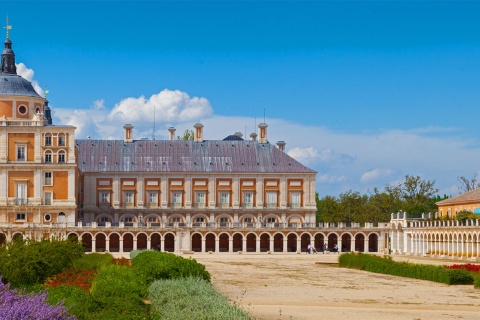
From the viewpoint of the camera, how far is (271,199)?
93.6 meters

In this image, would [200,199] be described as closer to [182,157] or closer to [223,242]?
[182,157]

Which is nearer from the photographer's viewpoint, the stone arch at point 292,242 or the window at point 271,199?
the stone arch at point 292,242

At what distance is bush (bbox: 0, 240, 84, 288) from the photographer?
2605cm

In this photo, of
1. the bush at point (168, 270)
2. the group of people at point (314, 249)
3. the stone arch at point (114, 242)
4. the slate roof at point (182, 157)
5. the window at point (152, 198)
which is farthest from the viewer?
the slate roof at point (182, 157)

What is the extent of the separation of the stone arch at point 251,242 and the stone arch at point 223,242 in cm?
216

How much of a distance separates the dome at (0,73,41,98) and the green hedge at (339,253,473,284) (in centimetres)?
4699

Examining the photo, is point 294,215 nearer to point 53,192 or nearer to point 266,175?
point 266,175

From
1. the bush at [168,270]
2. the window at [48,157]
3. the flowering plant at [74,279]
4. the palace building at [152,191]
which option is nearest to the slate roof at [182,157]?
the palace building at [152,191]

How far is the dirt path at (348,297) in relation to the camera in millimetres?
23391

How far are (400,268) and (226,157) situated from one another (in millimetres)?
55079

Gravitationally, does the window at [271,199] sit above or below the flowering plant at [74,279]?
above

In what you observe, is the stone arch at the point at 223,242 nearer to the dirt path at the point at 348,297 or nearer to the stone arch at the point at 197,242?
the stone arch at the point at 197,242

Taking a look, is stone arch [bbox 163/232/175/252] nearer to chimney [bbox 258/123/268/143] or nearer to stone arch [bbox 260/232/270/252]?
stone arch [bbox 260/232/270/252]

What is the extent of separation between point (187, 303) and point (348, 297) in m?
10.8
